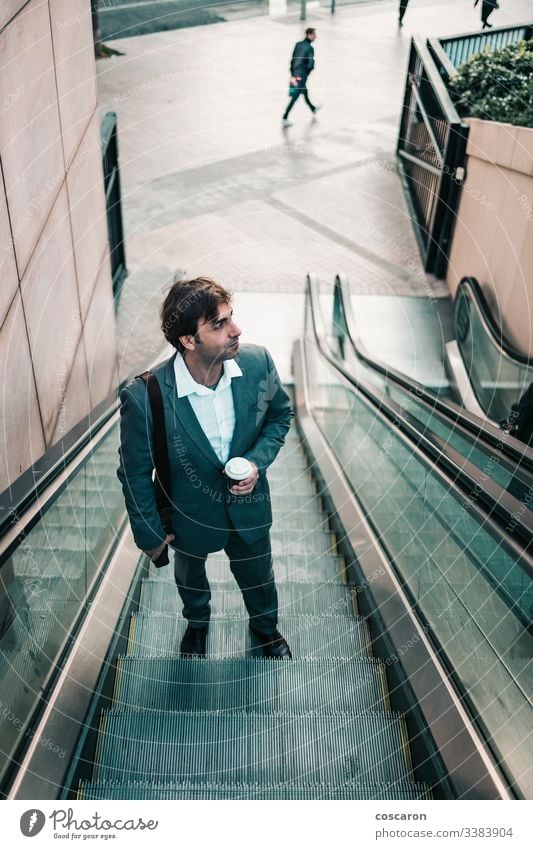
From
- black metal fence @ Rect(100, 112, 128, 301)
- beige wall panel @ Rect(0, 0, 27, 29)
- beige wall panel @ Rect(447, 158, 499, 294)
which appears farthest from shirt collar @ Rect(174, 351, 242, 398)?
black metal fence @ Rect(100, 112, 128, 301)

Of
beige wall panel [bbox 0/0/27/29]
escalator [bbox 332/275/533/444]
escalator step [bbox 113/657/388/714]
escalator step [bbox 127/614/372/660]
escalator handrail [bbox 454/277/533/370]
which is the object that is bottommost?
escalator [bbox 332/275/533/444]

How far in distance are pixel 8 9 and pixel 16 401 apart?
1482 millimetres

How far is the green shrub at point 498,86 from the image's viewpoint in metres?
7.68

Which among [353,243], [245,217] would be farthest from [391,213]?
[245,217]

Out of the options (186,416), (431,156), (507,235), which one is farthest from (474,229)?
(186,416)

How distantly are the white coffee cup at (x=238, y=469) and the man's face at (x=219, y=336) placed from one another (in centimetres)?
34

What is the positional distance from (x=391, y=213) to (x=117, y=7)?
10081mm

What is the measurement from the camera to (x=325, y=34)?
1526 centimetres

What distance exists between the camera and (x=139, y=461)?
263cm

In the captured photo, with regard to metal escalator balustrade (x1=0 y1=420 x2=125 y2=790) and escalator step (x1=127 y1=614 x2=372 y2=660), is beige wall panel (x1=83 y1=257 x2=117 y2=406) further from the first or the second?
escalator step (x1=127 y1=614 x2=372 y2=660)

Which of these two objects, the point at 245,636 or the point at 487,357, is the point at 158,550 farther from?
the point at 487,357

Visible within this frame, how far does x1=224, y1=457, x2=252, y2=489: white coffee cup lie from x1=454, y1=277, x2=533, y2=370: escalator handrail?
3436 mm

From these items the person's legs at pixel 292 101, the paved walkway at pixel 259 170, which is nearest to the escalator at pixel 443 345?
the paved walkway at pixel 259 170

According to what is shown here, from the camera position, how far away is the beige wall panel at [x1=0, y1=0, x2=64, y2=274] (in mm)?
3193
